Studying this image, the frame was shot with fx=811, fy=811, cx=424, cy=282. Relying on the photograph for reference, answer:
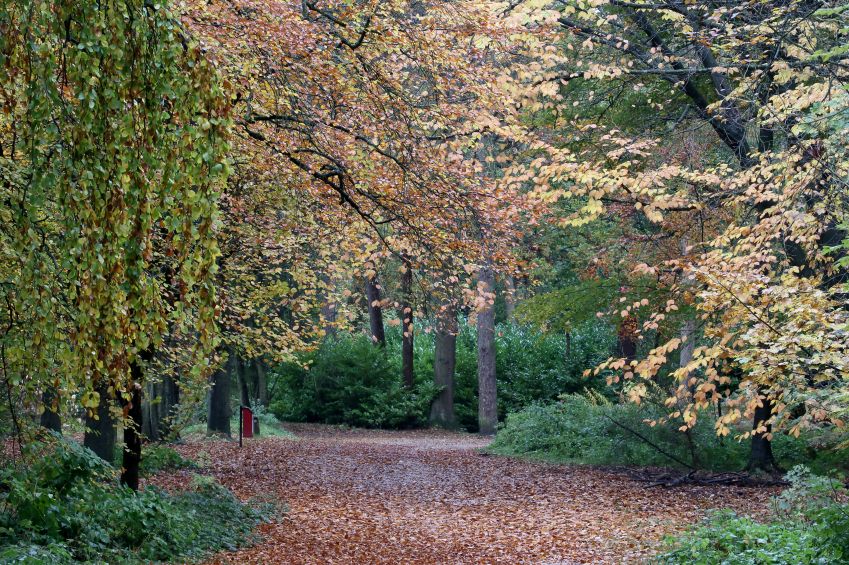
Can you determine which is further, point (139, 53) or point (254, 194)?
point (254, 194)

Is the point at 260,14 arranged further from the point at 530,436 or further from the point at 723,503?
the point at 530,436

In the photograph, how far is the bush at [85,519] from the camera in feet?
18.7

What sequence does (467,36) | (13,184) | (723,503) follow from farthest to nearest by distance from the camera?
(723,503), (467,36), (13,184)

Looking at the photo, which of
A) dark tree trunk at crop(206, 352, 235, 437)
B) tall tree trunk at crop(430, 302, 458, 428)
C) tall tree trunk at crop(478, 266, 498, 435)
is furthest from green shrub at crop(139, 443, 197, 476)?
tall tree trunk at crop(430, 302, 458, 428)

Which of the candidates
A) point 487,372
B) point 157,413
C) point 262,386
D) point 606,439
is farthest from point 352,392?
point 606,439

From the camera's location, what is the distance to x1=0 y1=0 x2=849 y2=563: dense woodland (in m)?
3.04

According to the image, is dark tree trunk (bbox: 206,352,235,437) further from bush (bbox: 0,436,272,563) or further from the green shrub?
bush (bbox: 0,436,272,563)

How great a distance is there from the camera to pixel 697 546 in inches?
262

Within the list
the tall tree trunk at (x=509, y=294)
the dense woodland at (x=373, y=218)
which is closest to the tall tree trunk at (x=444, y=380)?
the tall tree trunk at (x=509, y=294)

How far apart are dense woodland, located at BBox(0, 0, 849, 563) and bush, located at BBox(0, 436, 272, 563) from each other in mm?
32

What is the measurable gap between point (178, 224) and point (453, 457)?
45.5ft

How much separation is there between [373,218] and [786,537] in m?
5.35

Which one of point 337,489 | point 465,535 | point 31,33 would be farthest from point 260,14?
point 337,489

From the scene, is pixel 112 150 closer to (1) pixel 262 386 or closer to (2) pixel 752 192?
(2) pixel 752 192
